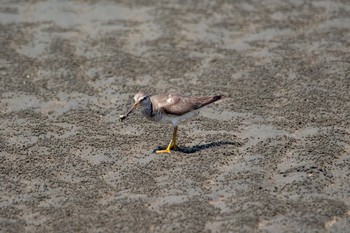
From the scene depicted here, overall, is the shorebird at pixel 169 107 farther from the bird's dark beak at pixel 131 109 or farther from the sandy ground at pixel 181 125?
the sandy ground at pixel 181 125

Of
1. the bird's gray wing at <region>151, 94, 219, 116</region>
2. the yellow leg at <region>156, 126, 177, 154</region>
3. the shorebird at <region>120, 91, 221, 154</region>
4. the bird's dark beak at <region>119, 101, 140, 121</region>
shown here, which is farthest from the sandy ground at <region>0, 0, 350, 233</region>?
the bird's gray wing at <region>151, 94, 219, 116</region>

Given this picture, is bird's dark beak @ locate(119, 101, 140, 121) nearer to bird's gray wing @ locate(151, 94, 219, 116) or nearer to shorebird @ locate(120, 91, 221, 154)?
shorebird @ locate(120, 91, 221, 154)

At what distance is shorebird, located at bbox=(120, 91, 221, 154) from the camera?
9805mm

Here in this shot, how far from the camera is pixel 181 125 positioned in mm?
10633

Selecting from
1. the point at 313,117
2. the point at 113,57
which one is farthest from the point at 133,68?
the point at 313,117

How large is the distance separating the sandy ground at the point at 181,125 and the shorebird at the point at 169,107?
15.0 inches

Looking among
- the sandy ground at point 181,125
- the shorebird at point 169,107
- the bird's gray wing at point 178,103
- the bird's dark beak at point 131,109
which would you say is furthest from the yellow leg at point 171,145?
the bird's dark beak at point 131,109

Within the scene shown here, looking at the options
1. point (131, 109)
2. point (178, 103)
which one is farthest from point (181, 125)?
point (131, 109)

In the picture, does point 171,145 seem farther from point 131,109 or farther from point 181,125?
point 181,125

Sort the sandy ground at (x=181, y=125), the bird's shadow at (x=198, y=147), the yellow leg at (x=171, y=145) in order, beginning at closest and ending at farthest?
the sandy ground at (x=181, y=125)
the yellow leg at (x=171, y=145)
the bird's shadow at (x=198, y=147)

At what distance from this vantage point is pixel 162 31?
13547mm

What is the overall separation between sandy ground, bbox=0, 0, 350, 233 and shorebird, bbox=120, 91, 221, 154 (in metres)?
0.38

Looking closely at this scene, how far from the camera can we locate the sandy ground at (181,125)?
836 centimetres

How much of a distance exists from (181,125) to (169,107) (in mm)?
896
